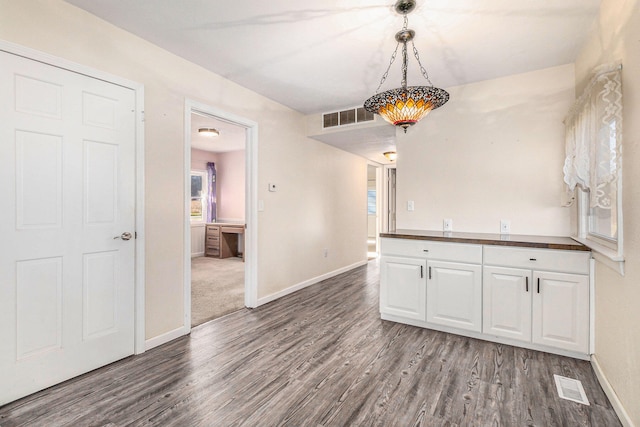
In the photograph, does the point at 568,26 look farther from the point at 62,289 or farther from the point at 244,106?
the point at 62,289

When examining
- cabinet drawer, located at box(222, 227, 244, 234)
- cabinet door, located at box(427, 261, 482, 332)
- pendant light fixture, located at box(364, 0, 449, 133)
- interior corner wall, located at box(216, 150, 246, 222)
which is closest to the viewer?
pendant light fixture, located at box(364, 0, 449, 133)

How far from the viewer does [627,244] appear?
1601 millimetres

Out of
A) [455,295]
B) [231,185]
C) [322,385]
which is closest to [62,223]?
[322,385]

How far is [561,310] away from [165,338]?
3.22 metres

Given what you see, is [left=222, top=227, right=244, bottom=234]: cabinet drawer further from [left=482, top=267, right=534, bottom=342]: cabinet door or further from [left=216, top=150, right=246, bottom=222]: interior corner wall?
[left=482, top=267, right=534, bottom=342]: cabinet door

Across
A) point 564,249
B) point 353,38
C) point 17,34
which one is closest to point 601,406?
point 564,249

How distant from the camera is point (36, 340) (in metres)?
1.92

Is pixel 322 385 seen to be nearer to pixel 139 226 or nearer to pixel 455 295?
pixel 455 295

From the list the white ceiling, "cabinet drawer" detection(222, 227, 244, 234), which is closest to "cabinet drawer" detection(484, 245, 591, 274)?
the white ceiling

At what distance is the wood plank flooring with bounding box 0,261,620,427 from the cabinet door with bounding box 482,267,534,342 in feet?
0.48

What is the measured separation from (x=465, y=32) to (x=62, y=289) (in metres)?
3.39

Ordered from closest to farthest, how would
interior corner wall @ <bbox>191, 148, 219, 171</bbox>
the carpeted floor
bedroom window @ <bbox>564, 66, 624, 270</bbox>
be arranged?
bedroom window @ <bbox>564, 66, 624, 270</bbox>
the carpeted floor
interior corner wall @ <bbox>191, 148, 219, 171</bbox>

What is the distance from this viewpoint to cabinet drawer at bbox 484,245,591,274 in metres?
2.32

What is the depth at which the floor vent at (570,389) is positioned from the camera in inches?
73.5
